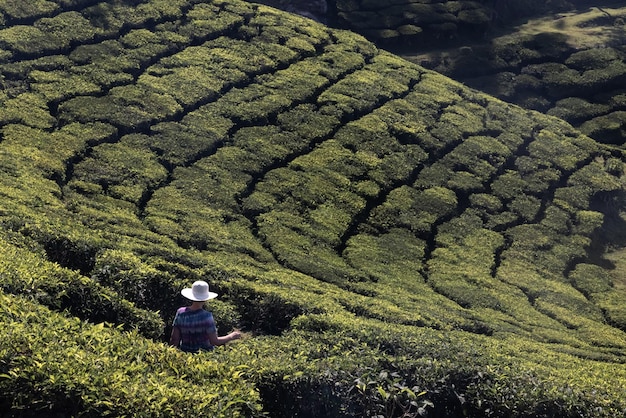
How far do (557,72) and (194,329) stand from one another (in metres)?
48.1

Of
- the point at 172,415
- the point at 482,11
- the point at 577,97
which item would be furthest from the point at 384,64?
the point at 172,415

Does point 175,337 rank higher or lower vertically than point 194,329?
lower

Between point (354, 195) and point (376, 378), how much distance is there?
17884 millimetres

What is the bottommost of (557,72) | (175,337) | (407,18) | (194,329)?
(557,72)

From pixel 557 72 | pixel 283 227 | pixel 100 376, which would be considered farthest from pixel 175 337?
pixel 557 72

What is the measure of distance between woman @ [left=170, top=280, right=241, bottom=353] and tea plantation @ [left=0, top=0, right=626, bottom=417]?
0.66 m

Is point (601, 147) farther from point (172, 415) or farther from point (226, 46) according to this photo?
point (172, 415)

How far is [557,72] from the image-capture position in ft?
172

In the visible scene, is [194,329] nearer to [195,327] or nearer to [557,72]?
[195,327]

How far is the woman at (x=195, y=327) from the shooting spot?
36.2 ft

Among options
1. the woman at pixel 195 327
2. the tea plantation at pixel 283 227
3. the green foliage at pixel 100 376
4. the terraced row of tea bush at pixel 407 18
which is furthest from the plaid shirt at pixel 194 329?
the terraced row of tea bush at pixel 407 18

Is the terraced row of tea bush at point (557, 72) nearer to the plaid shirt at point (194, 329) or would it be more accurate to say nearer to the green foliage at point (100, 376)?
the plaid shirt at point (194, 329)

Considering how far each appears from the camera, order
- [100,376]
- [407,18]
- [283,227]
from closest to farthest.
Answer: [100,376]
[283,227]
[407,18]

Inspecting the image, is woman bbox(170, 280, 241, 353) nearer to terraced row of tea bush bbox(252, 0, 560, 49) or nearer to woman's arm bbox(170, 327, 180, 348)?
woman's arm bbox(170, 327, 180, 348)
